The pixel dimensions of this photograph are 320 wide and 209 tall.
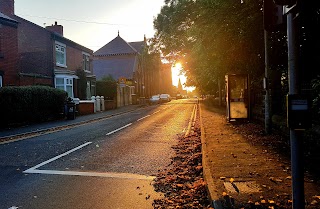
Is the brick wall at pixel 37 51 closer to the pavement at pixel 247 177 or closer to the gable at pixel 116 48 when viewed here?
the pavement at pixel 247 177

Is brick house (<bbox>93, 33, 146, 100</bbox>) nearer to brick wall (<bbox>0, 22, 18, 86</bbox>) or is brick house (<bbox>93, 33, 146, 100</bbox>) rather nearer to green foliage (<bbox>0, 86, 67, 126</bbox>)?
brick wall (<bbox>0, 22, 18, 86</bbox>)

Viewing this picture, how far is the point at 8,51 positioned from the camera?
69.0 feet

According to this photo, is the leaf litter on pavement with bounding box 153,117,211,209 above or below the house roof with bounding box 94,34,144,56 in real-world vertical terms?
below

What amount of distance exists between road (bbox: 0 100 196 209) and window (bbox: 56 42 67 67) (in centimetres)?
2056

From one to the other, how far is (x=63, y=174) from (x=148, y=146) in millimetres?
3788

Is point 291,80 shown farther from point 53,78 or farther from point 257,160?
point 53,78

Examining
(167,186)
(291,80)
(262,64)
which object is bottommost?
(167,186)

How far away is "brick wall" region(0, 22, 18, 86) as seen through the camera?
20656mm

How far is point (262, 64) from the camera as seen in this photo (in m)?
12.8

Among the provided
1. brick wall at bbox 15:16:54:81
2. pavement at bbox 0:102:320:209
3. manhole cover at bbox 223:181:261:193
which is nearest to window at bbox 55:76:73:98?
brick wall at bbox 15:16:54:81

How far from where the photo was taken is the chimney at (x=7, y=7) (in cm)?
2609

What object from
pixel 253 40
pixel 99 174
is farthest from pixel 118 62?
pixel 99 174

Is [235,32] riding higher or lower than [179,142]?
higher

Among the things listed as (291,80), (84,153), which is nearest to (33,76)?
(84,153)
